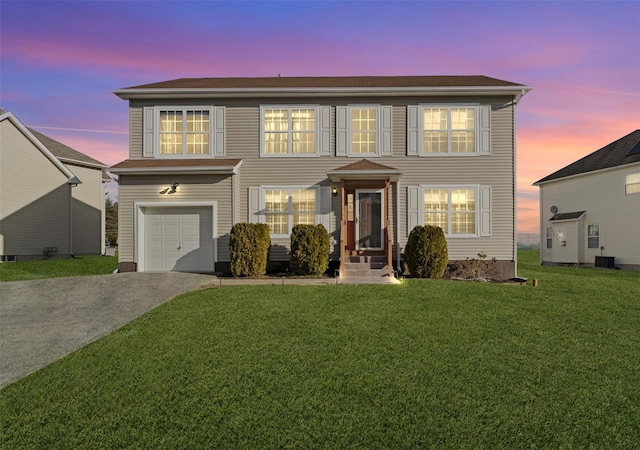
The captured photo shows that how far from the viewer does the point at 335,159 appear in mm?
14133

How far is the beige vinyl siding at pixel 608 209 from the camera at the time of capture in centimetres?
2017

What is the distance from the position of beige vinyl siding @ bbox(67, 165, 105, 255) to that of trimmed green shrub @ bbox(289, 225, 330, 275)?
15900 millimetres

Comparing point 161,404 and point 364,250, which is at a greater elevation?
point 364,250

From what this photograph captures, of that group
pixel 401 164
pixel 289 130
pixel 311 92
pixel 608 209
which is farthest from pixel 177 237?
pixel 608 209

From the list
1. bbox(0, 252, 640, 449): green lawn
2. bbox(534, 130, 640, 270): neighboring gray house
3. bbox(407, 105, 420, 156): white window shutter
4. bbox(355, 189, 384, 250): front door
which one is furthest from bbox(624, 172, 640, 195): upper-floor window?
bbox(0, 252, 640, 449): green lawn

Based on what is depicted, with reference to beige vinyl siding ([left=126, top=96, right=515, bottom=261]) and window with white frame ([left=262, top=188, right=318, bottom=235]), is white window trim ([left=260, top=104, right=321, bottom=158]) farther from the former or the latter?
window with white frame ([left=262, top=188, right=318, bottom=235])

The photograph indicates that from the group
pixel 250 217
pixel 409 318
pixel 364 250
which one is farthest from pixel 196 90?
pixel 409 318

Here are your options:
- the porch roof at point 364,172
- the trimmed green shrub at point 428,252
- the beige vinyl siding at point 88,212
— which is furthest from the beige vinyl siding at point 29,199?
the trimmed green shrub at point 428,252

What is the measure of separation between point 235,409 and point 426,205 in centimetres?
1064

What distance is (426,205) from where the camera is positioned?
46.3 feet

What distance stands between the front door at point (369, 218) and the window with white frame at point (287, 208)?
148 centimetres

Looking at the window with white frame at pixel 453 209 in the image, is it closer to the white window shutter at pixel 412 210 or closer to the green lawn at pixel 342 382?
the white window shutter at pixel 412 210

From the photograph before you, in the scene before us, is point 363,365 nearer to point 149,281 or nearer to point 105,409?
point 105,409

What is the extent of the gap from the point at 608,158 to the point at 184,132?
69.5ft
